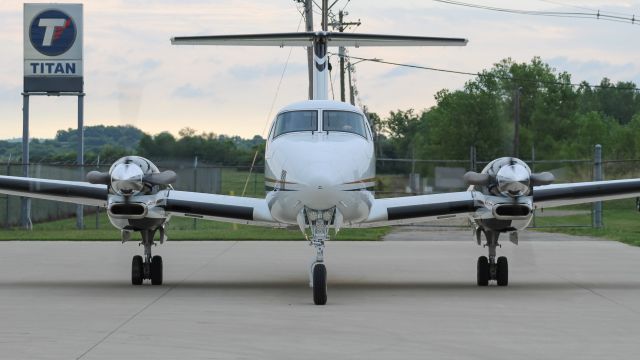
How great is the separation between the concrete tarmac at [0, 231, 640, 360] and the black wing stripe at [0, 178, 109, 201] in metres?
1.43

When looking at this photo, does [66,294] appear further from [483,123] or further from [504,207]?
[483,123]

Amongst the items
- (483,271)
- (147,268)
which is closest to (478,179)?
(483,271)

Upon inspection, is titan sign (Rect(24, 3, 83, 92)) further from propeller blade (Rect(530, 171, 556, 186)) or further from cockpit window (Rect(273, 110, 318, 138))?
propeller blade (Rect(530, 171, 556, 186))

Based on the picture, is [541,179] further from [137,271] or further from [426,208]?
[137,271]

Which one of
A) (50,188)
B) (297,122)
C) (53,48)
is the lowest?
(50,188)

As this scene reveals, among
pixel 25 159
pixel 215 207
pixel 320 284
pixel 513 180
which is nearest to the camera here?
pixel 320 284

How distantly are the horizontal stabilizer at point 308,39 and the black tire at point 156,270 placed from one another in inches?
150

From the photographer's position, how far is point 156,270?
17.3 meters

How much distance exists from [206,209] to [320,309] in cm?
387

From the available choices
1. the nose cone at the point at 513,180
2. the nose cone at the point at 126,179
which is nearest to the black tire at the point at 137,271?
the nose cone at the point at 126,179

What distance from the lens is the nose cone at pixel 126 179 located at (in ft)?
52.3

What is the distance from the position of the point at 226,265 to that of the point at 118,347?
11.4 m

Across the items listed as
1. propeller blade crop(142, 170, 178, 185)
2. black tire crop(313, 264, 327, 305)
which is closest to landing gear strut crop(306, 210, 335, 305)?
black tire crop(313, 264, 327, 305)

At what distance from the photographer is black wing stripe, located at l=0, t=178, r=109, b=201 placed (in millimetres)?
17172
